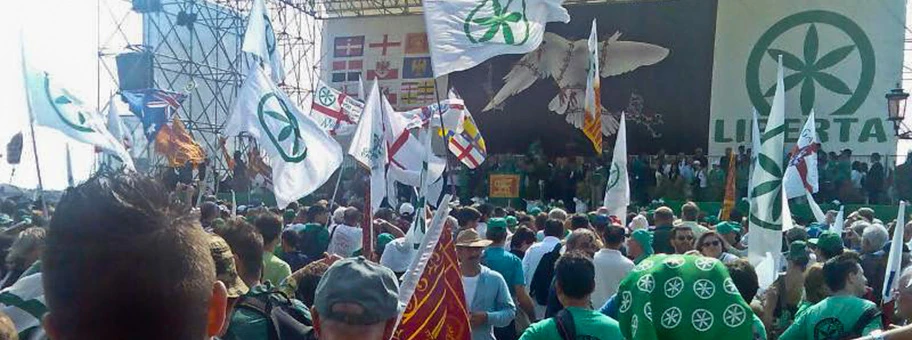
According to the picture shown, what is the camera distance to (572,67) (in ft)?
80.7

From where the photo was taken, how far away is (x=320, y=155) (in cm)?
831

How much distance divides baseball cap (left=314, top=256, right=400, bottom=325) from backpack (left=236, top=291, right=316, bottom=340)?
2.95ft

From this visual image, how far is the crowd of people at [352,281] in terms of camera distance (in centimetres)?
125

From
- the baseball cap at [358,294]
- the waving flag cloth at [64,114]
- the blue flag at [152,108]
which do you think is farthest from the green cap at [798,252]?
the blue flag at [152,108]

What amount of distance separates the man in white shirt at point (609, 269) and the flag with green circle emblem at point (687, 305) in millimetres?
2725

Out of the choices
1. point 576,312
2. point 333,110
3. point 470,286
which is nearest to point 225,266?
point 576,312

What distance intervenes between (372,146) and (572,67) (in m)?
16.1

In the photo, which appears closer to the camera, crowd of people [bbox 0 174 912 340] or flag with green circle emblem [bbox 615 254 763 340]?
crowd of people [bbox 0 174 912 340]

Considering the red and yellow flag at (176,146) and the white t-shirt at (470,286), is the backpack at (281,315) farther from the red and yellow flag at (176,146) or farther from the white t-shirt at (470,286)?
the red and yellow flag at (176,146)

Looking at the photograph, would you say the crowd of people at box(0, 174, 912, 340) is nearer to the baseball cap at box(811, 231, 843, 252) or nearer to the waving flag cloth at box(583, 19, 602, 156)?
the baseball cap at box(811, 231, 843, 252)

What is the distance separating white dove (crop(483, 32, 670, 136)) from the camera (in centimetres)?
2331

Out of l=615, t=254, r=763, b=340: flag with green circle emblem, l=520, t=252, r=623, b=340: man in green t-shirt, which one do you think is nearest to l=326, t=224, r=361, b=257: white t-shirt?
l=520, t=252, r=623, b=340: man in green t-shirt

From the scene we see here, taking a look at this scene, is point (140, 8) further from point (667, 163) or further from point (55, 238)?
point (55, 238)

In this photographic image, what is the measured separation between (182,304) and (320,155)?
7.11m
